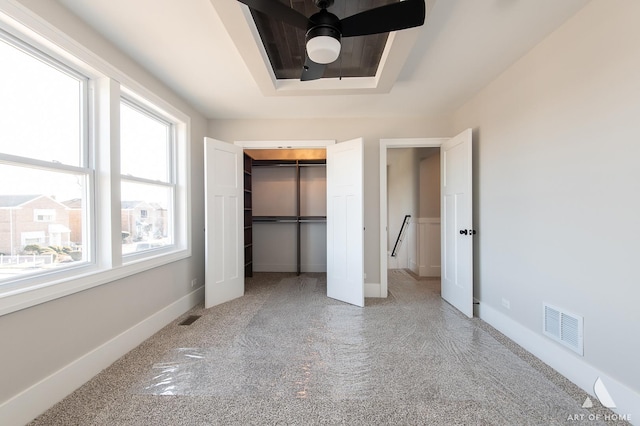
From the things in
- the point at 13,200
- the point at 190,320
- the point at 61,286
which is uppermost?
the point at 13,200

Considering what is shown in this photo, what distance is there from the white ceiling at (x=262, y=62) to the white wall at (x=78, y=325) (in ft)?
0.48

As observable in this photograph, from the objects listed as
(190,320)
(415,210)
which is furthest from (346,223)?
(415,210)

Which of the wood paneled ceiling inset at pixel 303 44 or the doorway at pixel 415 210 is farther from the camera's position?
the doorway at pixel 415 210

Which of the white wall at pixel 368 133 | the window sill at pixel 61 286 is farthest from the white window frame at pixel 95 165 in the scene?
the white wall at pixel 368 133

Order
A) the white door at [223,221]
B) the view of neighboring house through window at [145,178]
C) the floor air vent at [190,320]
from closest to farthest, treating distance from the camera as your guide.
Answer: the view of neighboring house through window at [145,178] → the floor air vent at [190,320] → the white door at [223,221]

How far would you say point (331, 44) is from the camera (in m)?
1.37

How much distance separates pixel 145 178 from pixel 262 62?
5.39 ft

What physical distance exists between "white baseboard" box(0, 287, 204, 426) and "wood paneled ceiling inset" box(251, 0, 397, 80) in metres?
2.67

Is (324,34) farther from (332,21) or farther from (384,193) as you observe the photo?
(384,193)

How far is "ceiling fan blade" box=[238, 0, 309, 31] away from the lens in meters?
1.25

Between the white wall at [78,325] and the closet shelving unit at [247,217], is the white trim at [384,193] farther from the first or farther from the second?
the white wall at [78,325]

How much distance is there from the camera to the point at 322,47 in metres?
1.37

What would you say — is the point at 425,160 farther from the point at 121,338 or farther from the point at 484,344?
the point at 121,338

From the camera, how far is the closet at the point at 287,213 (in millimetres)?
4953
